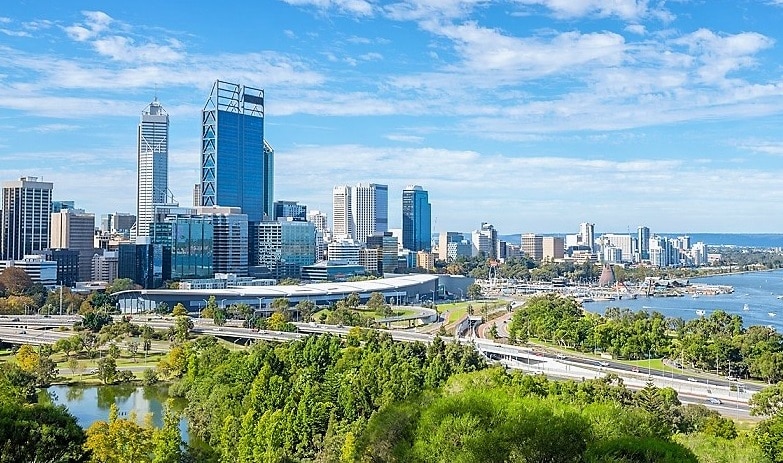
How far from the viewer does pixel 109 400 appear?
16016mm

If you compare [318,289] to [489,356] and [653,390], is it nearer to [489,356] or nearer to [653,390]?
[489,356]

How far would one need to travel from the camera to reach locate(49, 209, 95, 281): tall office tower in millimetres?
44750

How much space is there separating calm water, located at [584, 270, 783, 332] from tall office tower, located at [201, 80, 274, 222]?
2391 centimetres

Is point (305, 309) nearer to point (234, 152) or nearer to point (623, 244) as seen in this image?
point (234, 152)

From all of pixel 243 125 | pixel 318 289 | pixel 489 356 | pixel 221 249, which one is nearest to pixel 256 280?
pixel 221 249

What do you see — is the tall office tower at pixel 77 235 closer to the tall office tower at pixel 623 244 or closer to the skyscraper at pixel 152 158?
the skyscraper at pixel 152 158

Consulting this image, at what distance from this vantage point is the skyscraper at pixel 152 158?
224 ft

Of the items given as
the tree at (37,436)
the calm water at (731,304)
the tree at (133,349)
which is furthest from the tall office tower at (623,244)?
the tree at (37,436)

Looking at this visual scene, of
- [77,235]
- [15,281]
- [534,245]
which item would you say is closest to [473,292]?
[77,235]

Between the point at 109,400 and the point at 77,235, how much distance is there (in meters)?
32.2

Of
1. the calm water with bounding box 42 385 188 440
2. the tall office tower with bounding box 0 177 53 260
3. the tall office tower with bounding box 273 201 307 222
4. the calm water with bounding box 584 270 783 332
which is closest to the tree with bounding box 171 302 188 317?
the calm water with bounding box 42 385 188 440

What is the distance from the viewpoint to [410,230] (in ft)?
247

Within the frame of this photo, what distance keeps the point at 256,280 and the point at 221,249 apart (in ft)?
13.1

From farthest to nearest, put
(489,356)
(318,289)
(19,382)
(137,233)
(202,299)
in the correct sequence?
(137,233), (318,289), (202,299), (489,356), (19,382)
